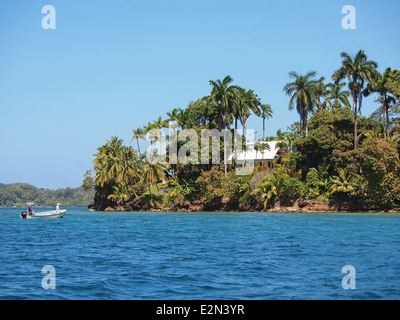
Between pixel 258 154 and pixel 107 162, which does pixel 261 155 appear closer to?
pixel 258 154

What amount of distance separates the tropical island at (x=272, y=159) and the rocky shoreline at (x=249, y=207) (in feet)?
0.50

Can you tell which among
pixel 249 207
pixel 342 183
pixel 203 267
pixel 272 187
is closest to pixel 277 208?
pixel 272 187

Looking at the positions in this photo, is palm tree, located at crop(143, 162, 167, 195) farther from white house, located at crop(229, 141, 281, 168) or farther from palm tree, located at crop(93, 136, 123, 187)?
white house, located at crop(229, 141, 281, 168)

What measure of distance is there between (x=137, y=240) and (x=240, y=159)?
62.9 m

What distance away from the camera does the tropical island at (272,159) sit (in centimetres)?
6181

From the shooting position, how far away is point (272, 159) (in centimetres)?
9031

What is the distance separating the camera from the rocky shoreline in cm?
6288

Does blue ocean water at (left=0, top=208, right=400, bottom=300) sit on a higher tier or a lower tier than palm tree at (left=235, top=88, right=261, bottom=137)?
lower

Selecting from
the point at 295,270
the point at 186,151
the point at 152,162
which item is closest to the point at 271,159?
the point at 186,151

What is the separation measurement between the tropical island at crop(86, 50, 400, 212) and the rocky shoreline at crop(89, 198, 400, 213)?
0.15 metres

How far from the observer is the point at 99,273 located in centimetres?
1642

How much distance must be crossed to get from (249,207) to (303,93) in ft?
70.9

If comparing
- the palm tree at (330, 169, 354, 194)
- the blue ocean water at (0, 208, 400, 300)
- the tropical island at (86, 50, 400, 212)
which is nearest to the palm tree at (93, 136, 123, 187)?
the tropical island at (86, 50, 400, 212)
